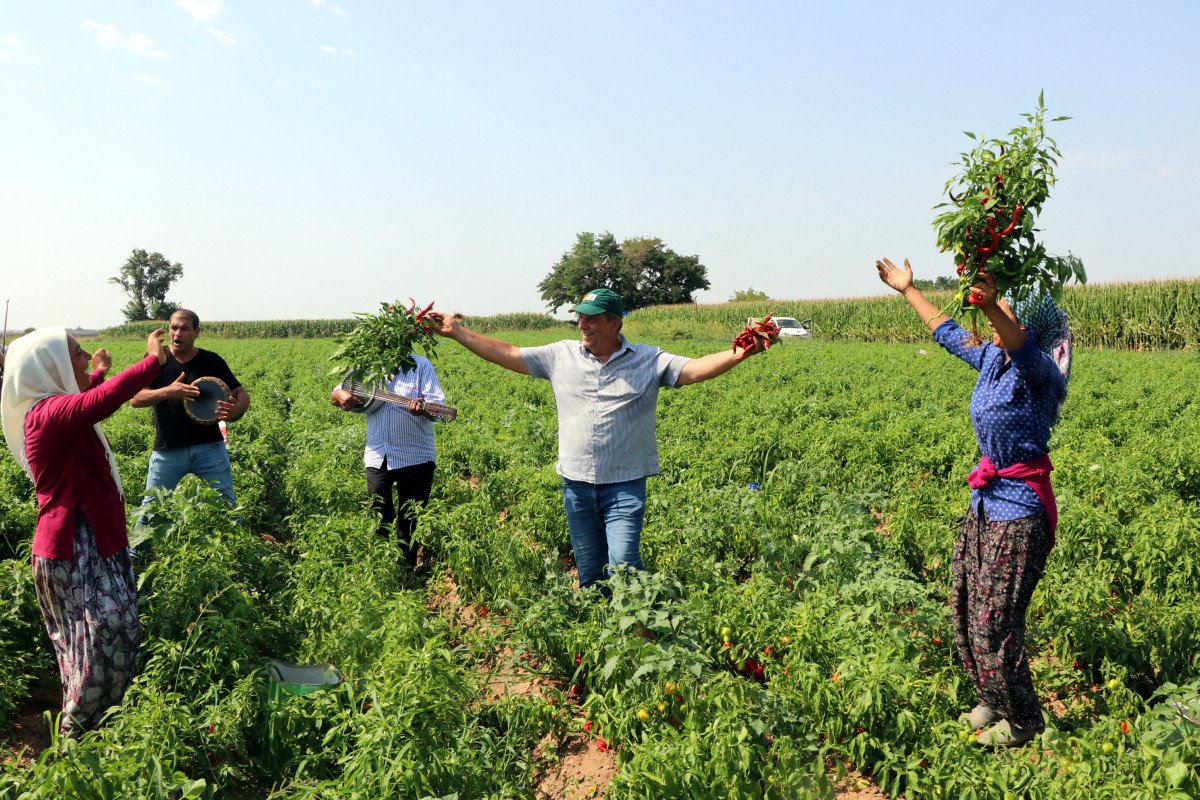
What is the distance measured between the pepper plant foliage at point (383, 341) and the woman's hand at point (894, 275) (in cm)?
239

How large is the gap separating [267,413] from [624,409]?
9.39m

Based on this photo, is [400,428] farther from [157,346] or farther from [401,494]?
[157,346]

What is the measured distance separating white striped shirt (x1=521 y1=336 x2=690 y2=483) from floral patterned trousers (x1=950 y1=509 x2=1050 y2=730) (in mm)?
1646

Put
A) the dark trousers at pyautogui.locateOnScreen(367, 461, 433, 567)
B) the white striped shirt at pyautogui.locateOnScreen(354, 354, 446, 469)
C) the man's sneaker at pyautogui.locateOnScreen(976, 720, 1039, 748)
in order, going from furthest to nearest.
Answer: the dark trousers at pyautogui.locateOnScreen(367, 461, 433, 567) < the white striped shirt at pyautogui.locateOnScreen(354, 354, 446, 469) < the man's sneaker at pyautogui.locateOnScreen(976, 720, 1039, 748)

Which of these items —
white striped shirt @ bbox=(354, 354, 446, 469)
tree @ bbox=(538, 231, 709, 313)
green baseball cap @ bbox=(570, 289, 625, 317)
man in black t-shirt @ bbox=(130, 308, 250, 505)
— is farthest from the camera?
tree @ bbox=(538, 231, 709, 313)

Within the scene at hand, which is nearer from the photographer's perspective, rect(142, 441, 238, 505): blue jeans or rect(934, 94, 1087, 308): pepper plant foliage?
rect(934, 94, 1087, 308): pepper plant foliage

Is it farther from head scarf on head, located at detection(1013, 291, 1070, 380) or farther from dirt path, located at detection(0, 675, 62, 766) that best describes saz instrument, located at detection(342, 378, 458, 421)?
head scarf on head, located at detection(1013, 291, 1070, 380)

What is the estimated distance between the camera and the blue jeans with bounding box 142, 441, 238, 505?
5.55 metres

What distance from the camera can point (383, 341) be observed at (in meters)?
4.74

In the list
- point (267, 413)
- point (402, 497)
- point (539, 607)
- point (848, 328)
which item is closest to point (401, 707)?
point (539, 607)

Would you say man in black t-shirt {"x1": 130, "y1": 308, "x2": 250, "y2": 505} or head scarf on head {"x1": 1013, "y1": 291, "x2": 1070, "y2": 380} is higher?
head scarf on head {"x1": 1013, "y1": 291, "x2": 1070, "y2": 380}

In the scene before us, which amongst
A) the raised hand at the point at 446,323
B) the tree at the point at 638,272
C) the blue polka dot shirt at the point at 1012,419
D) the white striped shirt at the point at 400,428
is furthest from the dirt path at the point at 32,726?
the tree at the point at 638,272

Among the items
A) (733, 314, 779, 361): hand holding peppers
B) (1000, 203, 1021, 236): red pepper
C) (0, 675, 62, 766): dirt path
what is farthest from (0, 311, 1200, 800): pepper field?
(1000, 203, 1021, 236): red pepper

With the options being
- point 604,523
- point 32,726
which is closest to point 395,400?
point 604,523
